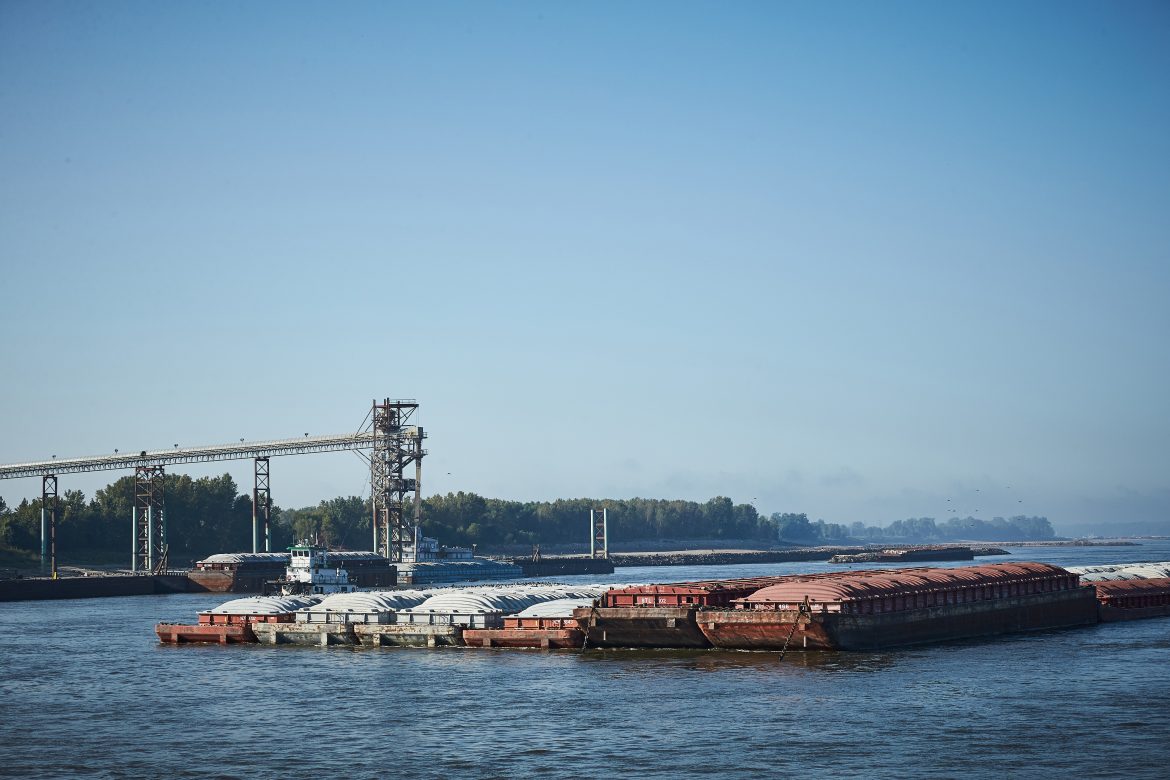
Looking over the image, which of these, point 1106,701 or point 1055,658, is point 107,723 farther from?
point 1055,658

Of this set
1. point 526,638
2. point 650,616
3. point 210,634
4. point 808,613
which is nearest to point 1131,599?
point 808,613

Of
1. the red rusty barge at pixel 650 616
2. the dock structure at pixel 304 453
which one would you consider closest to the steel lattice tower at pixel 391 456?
the dock structure at pixel 304 453

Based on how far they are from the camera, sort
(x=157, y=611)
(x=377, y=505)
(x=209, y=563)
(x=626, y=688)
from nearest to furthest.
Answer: (x=626, y=688) → (x=157, y=611) → (x=209, y=563) → (x=377, y=505)

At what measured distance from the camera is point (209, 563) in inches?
6447

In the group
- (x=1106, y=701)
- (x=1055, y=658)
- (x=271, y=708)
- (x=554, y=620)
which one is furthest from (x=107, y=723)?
(x=1055, y=658)

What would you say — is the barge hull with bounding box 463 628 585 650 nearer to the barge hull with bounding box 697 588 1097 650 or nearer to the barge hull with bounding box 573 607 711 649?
the barge hull with bounding box 573 607 711 649

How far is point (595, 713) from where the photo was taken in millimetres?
54000

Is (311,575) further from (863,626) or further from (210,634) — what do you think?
(863,626)

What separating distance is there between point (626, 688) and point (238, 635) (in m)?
34.8

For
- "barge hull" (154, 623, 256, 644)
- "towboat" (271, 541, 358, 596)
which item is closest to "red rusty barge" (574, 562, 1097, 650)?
"barge hull" (154, 623, 256, 644)

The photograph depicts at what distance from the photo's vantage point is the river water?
146 ft

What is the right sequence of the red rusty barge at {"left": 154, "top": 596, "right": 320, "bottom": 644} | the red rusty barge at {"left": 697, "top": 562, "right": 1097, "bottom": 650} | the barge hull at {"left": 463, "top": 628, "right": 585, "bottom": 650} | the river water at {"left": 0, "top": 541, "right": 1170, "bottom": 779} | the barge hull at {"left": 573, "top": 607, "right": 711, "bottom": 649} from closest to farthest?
the river water at {"left": 0, "top": 541, "right": 1170, "bottom": 779}, the red rusty barge at {"left": 697, "top": 562, "right": 1097, "bottom": 650}, the barge hull at {"left": 573, "top": 607, "right": 711, "bottom": 649}, the barge hull at {"left": 463, "top": 628, "right": 585, "bottom": 650}, the red rusty barge at {"left": 154, "top": 596, "right": 320, "bottom": 644}

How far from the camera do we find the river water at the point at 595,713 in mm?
44625

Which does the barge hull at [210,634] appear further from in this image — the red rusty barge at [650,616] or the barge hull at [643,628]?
the barge hull at [643,628]
